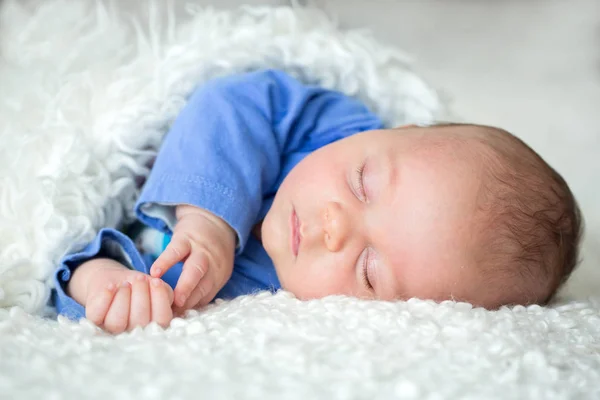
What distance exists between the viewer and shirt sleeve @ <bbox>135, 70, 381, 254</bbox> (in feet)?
3.05

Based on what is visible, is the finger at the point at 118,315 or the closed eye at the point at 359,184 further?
the closed eye at the point at 359,184

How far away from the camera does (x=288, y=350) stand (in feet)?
1.80

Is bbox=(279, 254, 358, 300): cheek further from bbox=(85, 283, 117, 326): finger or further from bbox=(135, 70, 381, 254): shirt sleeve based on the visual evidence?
bbox=(85, 283, 117, 326): finger

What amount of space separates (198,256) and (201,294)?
0.18 ft

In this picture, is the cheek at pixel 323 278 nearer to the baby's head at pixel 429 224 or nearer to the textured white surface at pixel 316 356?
the baby's head at pixel 429 224

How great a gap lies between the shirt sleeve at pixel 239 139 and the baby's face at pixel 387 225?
0.31 ft

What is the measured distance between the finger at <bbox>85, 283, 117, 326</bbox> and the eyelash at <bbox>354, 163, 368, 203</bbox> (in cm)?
37

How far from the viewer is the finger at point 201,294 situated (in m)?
0.76

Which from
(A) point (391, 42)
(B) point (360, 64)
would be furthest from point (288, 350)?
(A) point (391, 42)

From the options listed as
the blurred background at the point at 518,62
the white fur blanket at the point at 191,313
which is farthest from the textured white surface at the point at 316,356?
the blurred background at the point at 518,62

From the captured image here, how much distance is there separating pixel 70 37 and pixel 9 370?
2.75 ft

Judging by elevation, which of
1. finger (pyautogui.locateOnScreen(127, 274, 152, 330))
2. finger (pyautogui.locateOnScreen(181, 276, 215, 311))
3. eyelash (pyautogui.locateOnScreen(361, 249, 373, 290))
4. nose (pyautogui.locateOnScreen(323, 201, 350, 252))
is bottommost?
finger (pyautogui.locateOnScreen(181, 276, 215, 311))

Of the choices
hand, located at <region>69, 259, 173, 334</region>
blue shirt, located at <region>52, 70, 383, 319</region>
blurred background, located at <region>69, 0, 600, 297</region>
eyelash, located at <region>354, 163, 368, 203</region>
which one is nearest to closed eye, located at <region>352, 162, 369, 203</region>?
eyelash, located at <region>354, 163, 368, 203</region>

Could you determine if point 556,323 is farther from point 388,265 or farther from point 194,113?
point 194,113
